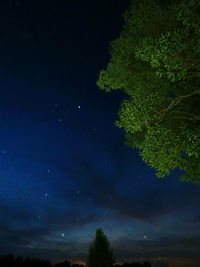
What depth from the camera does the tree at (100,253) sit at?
105 ft

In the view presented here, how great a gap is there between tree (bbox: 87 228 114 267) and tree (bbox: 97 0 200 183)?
464 inches

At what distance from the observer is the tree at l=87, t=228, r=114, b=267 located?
31906mm

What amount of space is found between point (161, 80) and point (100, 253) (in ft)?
52.2

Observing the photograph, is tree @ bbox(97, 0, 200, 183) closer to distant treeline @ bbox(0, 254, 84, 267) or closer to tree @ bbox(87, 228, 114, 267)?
tree @ bbox(87, 228, 114, 267)

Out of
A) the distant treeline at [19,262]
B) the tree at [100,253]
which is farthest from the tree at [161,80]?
the distant treeline at [19,262]

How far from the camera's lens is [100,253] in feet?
105

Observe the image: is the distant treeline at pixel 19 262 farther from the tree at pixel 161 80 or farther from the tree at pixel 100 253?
the tree at pixel 161 80

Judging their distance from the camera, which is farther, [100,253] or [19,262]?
[19,262]

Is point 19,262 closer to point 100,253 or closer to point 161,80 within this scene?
point 100,253

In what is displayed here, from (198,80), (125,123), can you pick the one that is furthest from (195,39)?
(125,123)

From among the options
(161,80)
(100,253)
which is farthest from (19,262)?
(161,80)

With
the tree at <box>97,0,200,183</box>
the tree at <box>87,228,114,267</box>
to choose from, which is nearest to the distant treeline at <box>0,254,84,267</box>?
the tree at <box>87,228,114,267</box>

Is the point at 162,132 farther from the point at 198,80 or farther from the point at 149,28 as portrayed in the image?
the point at 149,28

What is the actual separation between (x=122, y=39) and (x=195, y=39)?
265 inches
